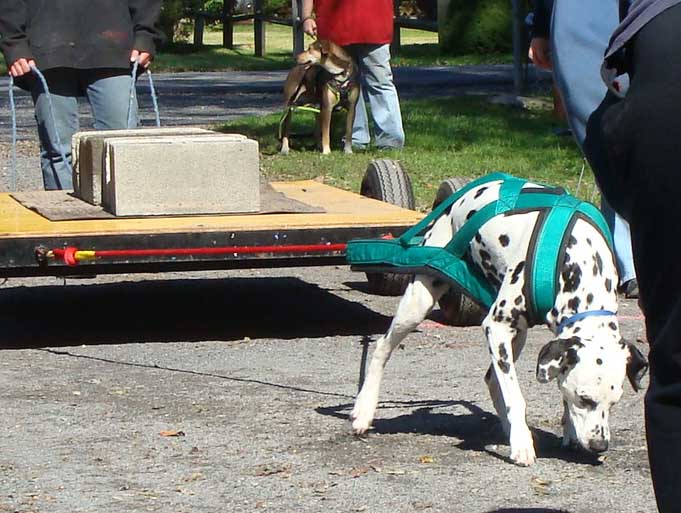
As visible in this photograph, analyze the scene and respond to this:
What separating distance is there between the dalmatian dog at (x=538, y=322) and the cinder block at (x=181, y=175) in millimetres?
1825

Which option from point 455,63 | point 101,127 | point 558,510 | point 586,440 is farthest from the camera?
point 455,63

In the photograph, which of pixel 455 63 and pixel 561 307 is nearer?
pixel 561 307

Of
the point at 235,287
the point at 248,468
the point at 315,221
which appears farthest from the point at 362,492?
the point at 235,287

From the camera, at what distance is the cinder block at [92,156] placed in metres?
7.03

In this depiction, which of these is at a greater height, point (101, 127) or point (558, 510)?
point (101, 127)

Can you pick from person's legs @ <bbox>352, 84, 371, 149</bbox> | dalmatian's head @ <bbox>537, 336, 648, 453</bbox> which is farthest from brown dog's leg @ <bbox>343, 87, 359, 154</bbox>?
dalmatian's head @ <bbox>537, 336, 648, 453</bbox>

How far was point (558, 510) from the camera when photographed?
4188 millimetres

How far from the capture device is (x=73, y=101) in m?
7.99

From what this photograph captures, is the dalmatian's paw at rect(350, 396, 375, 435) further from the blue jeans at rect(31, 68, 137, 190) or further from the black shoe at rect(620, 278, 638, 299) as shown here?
the blue jeans at rect(31, 68, 137, 190)

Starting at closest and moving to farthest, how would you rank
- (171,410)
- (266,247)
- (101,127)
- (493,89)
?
1. (171,410)
2. (266,247)
3. (101,127)
4. (493,89)

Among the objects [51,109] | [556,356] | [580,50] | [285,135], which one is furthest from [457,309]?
[285,135]

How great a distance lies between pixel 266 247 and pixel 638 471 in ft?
7.38

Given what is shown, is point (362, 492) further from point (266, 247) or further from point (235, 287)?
point (235, 287)

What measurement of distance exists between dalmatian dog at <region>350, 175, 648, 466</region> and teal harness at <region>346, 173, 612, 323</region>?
0.02 m
